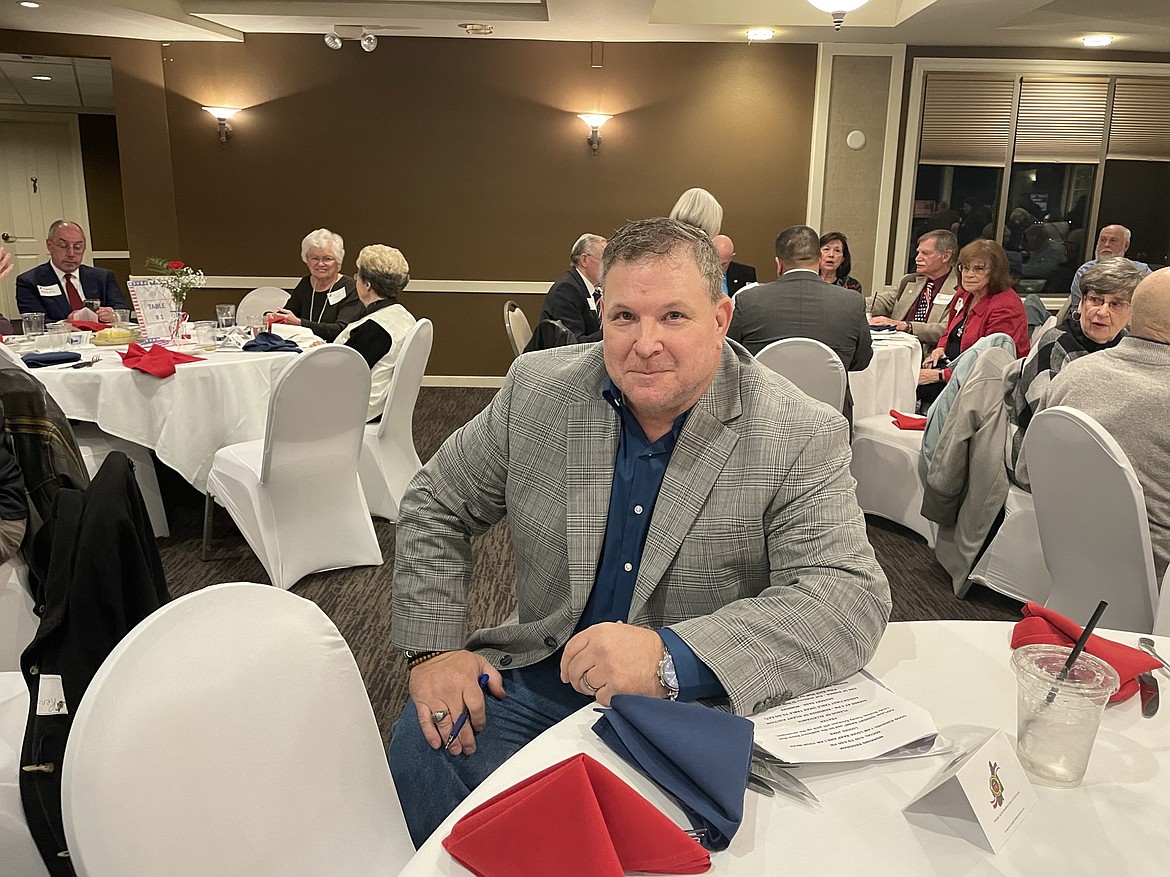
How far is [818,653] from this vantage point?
48.4 inches

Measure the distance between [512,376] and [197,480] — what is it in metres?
2.64

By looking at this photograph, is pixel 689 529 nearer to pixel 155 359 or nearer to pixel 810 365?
pixel 810 365

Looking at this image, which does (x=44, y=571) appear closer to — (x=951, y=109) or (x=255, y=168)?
(x=255, y=168)

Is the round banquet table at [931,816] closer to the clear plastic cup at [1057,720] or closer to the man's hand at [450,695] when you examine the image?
the clear plastic cup at [1057,720]

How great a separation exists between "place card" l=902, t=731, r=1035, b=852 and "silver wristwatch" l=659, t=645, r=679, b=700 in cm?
33

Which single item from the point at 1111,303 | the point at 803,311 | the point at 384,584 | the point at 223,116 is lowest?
the point at 384,584

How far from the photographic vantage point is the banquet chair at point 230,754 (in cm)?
93

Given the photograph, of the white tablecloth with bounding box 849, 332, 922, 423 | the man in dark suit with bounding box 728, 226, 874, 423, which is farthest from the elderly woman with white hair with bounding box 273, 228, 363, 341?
the white tablecloth with bounding box 849, 332, 922, 423

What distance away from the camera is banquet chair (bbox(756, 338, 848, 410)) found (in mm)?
3869

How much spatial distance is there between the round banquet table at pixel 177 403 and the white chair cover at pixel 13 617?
5.45 feet

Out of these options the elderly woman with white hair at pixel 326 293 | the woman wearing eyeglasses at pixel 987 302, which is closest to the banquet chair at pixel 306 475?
the elderly woman with white hair at pixel 326 293

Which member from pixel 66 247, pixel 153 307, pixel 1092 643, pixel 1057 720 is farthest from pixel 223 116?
pixel 1057 720

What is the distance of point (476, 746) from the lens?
1491 millimetres

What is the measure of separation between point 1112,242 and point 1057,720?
6.83 metres
